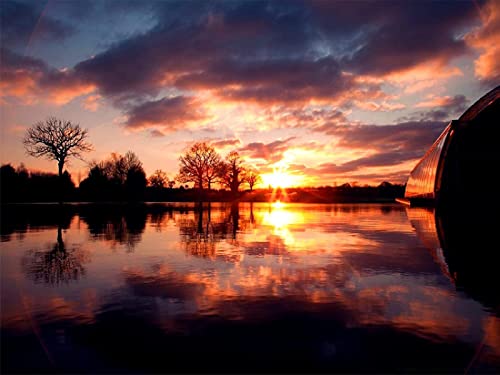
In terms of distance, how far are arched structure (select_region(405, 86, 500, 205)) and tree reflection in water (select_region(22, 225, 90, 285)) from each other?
32.8 meters

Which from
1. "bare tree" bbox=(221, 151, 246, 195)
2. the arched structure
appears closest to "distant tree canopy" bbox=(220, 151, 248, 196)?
"bare tree" bbox=(221, 151, 246, 195)

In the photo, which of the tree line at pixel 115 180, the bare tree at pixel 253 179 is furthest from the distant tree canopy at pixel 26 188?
the bare tree at pixel 253 179

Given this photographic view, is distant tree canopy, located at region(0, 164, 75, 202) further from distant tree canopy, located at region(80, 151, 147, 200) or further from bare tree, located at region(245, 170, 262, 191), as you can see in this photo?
bare tree, located at region(245, 170, 262, 191)

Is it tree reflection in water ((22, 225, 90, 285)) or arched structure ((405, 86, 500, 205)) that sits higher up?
arched structure ((405, 86, 500, 205))

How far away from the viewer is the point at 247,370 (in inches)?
168

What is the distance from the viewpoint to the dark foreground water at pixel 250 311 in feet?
14.9

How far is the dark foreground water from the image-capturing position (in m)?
4.55

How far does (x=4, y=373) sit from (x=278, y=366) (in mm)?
3541

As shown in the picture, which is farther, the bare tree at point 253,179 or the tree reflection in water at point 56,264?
the bare tree at point 253,179

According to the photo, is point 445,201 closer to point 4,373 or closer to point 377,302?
point 377,302

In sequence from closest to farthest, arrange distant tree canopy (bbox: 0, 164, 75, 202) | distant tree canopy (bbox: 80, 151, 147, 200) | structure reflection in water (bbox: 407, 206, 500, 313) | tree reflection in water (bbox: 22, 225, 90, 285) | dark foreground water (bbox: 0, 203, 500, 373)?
dark foreground water (bbox: 0, 203, 500, 373)
structure reflection in water (bbox: 407, 206, 500, 313)
tree reflection in water (bbox: 22, 225, 90, 285)
distant tree canopy (bbox: 0, 164, 75, 202)
distant tree canopy (bbox: 80, 151, 147, 200)

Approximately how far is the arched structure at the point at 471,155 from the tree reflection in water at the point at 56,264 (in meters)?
32.8

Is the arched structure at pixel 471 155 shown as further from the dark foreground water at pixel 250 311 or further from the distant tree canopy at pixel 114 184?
the distant tree canopy at pixel 114 184

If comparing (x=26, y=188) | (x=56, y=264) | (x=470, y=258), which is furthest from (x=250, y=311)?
(x=26, y=188)
